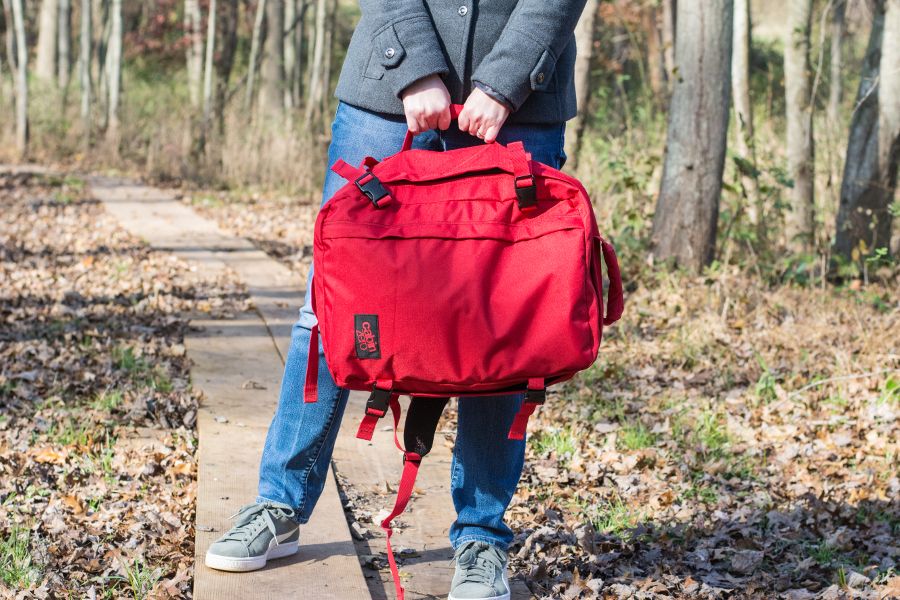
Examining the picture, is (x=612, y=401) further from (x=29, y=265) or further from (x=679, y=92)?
(x=29, y=265)

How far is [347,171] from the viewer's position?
6.89 ft

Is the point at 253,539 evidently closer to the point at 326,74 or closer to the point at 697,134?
the point at 697,134

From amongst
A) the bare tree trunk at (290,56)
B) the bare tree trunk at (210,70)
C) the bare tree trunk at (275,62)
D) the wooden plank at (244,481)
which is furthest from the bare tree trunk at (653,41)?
the wooden plank at (244,481)

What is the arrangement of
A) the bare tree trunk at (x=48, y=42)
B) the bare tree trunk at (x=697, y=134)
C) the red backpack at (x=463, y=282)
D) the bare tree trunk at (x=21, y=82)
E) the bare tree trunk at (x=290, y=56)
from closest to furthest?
the red backpack at (x=463, y=282) < the bare tree trunk at (x=697, y=134) < the bare tree trunk at (x=21, y=82) < the bare tree trunk at (x=290, y=56) < the bare tree trunk at (x=48, y=42)

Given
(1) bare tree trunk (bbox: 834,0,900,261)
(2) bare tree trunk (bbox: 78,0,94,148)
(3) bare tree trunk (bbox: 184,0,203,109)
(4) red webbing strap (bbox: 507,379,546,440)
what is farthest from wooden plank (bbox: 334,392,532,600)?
(3) bare tree trunk (bbox: 184,0,203,109)

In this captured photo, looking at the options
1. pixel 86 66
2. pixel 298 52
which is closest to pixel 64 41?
pixel 86 66

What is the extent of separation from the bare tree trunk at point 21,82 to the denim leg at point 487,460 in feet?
44.3

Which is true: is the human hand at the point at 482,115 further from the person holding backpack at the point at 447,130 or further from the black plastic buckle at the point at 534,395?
the black plastic buckle at the point at 534,395

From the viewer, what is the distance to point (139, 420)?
3773mm

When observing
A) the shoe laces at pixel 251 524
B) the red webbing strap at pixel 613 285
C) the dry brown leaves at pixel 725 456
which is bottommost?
the dry brown leaves at pixel 725 456

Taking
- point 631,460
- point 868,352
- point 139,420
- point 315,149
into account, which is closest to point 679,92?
point 868,352

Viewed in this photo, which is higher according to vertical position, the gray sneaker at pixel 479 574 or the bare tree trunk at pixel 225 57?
the bare tree trunk at pixel 225 57

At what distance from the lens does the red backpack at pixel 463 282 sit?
1.99m

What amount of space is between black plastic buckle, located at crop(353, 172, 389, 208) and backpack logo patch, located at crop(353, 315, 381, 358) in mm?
238
